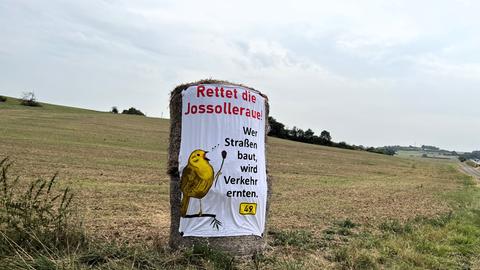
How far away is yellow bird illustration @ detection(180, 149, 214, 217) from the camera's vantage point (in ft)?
19.0

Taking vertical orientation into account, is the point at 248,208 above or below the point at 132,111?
below

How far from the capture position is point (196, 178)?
19.0 ft

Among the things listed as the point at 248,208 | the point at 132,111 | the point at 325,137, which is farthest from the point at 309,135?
the point at 248,208

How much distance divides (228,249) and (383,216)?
5985mm

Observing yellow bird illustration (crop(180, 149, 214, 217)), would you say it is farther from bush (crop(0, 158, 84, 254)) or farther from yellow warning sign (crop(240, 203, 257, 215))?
bush (crop(0, 158, 84, 254))

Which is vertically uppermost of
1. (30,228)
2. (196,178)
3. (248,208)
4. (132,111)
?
(132,111)

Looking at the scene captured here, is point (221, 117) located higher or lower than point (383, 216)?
higher

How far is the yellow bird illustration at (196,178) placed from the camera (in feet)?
19.0

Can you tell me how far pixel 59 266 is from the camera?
4.30 meters

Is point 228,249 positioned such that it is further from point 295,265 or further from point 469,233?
point 469,233

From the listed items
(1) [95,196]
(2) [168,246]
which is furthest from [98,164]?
(2) [168,246]

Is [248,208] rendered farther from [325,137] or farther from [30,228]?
[325,137]

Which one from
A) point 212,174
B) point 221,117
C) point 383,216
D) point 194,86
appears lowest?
point 383,216

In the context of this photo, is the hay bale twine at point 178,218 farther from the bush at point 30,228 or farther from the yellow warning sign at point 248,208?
the bush at point 30,228
